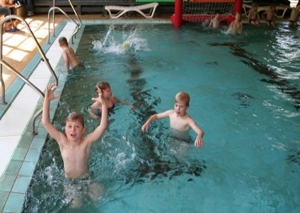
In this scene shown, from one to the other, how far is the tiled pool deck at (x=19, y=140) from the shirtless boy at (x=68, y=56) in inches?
13.0

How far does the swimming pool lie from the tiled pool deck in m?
0.12

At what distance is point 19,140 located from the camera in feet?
13.8

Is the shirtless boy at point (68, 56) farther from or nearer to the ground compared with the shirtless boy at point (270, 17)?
farther from the ground

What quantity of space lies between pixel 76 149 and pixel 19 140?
1241 mm

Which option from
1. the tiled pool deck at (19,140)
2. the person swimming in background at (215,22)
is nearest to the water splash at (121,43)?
the tiled pool deck at (19,140)

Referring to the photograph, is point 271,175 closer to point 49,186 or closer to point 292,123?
point 292,123

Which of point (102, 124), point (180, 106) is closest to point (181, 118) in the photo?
point (180, 106)

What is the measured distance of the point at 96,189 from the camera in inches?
143

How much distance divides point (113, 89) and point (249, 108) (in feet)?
8.39

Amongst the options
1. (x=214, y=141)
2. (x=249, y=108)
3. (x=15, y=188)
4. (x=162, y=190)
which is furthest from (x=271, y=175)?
(x=15, y=188)

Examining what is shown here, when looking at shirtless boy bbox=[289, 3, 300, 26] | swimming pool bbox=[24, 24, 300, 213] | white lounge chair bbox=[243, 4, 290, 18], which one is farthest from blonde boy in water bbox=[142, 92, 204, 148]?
white lounge chair bbox=[243, 4, 290, 18]

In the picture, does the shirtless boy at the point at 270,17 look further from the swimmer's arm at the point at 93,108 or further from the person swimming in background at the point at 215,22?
the swimmer's arm at the point at 93,108

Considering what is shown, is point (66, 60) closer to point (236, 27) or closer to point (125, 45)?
point (125, 45)

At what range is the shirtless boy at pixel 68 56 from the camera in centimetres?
663
